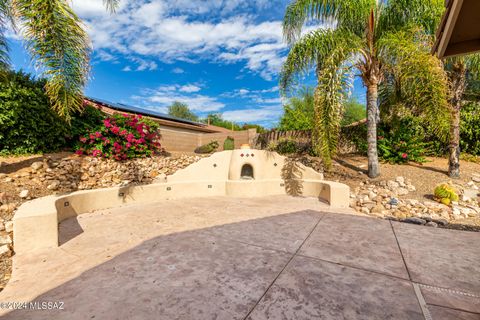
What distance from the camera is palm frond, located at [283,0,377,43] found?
7.61 meters

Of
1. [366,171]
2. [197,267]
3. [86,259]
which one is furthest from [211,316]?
[366,171]

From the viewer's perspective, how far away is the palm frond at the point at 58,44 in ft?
16.0

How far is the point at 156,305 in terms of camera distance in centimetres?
244

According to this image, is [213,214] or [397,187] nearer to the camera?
[213,214]

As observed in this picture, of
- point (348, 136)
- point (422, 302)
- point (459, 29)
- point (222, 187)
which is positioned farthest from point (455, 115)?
point (222, 187)

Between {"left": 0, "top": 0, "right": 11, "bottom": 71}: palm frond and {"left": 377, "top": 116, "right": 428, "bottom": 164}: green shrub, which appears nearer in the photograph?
{"left": 0, "top": 0, "right": 11, "bottom": 71}: palm frond

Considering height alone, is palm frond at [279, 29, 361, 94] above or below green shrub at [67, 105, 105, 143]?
above

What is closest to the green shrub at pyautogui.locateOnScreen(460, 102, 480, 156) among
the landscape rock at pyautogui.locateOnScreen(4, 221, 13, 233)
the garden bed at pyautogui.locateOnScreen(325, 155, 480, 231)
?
the garden bed at pyautogui.locateOnScreen(325, 155, 480, 231)

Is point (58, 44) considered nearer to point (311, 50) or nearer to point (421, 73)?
point (311, 50)

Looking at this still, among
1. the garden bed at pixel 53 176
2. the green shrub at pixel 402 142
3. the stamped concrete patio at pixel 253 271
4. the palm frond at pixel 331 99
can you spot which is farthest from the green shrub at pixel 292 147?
the stamped concrete patio at pixel 253 271

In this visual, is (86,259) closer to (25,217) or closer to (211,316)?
(25,217)

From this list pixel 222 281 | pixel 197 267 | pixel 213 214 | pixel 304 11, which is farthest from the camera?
pixel 304 11

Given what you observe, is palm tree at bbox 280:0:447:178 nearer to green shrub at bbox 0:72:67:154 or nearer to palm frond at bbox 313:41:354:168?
palm frond at bbox 313:41:354:168

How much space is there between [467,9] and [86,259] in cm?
642
